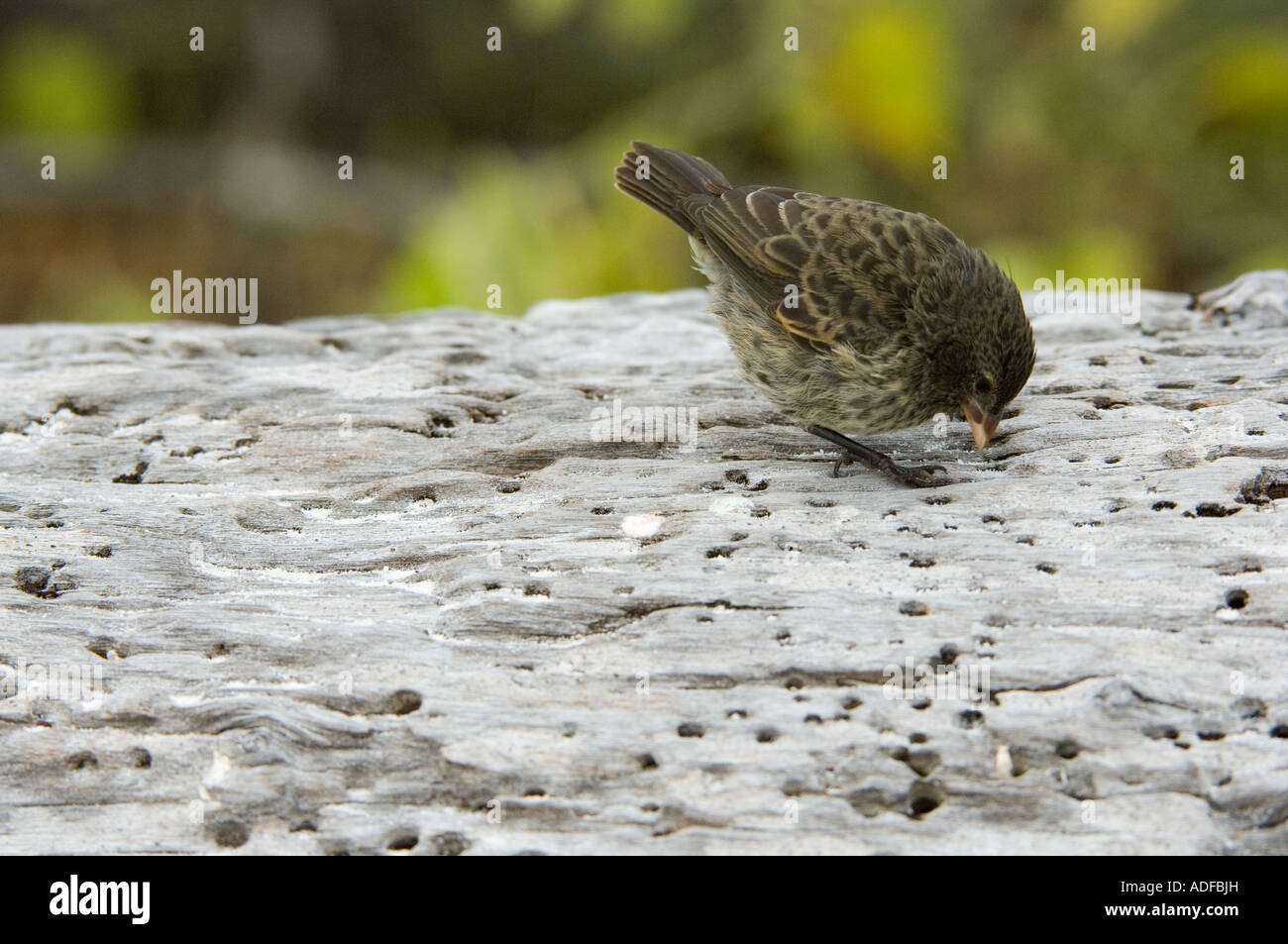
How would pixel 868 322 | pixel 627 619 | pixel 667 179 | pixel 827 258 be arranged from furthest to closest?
pixel 667 179 → pixel 827 258 → pixel 868 322 → pixel 627 619

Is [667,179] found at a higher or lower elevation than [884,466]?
higher

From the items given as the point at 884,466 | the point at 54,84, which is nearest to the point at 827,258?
the point at 884,466

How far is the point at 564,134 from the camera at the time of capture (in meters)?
9.54

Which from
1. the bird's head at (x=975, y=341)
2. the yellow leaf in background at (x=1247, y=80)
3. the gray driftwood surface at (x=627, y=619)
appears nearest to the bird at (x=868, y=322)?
the bird's head at (x=975, y=341)

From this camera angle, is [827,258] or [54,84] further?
[54,84]

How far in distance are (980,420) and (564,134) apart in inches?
234

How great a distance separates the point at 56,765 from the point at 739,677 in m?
1.86

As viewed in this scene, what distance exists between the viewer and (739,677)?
3.46 metres

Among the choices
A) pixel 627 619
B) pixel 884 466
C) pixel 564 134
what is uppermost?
pixel 564 134

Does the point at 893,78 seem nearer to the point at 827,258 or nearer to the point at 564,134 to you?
the point at 827,258

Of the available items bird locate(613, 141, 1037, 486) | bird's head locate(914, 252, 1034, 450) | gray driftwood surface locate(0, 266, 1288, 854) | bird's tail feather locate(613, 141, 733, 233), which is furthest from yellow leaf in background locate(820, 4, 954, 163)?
bird's head locate(914, 252, 1034, 450)

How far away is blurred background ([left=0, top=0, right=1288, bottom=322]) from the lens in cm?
666

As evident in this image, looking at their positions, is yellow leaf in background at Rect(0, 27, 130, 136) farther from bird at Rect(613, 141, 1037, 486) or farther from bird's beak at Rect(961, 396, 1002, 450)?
bird's beak at Rect(961, 396, 1002, 450)

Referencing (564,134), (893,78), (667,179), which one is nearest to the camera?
(667,179)
